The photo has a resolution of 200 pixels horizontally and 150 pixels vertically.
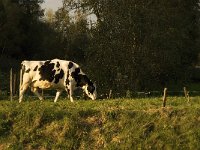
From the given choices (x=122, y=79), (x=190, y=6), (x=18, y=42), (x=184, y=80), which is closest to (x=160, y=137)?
(x=122, y=79)

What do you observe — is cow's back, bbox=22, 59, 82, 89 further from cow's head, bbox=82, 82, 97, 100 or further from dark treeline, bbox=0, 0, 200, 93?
dark treeline, bbox=0, 0, 200, 93

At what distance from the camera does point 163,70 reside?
42812 mm

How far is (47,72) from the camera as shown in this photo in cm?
2909

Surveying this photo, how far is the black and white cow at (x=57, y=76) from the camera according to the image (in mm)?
28875

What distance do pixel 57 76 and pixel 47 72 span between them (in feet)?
2.04

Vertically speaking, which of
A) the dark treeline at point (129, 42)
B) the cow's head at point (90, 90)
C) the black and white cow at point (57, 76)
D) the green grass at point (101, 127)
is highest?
the dark treeline at point (129, 42)

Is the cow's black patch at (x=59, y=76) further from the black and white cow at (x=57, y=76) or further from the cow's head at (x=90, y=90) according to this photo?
the cow's head at (x=90, y=90)

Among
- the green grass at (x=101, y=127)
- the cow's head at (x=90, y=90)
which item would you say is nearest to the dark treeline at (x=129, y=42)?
the cow's head at (x=90, y=90)

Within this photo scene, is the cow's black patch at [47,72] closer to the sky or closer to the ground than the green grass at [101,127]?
closer to the sky

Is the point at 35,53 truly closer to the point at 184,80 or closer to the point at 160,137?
the point at 184,80

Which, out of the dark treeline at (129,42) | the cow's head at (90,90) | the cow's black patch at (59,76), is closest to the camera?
the cow's black patch at (59,76)

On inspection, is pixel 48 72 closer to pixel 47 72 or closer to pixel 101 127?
pixel 47 72

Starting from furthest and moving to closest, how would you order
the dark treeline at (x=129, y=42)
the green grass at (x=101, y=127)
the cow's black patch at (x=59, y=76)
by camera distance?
the dark treeline at (x=129, y=42), the cow's black patch at (x=59, y=76), the green grass at (x=101, y=127)

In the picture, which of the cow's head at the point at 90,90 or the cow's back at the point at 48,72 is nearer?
the cow's back at the point at 48,72
